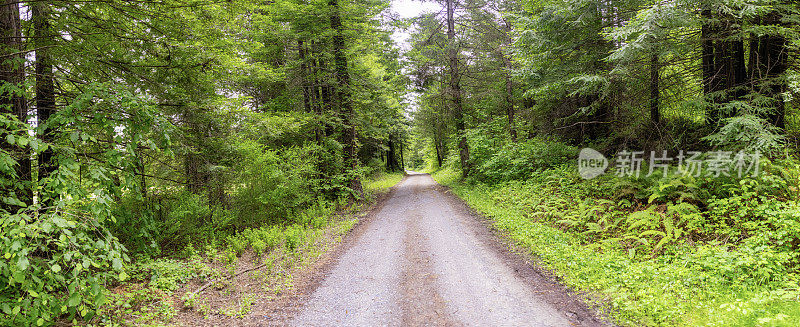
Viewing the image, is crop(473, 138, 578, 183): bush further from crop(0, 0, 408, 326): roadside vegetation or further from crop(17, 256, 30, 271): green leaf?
crop(17, 256, 30, 271): green leaf

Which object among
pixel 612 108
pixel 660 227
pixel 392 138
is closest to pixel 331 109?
Result: pixel 612 108

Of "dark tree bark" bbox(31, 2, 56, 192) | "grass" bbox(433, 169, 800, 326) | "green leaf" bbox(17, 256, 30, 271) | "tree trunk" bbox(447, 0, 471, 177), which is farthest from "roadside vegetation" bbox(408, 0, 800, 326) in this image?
"dark tree bark" bbox(31, 2, 56, 192)

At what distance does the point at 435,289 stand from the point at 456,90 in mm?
13225

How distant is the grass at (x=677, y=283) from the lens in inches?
141

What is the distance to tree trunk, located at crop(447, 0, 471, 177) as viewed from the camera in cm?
1596

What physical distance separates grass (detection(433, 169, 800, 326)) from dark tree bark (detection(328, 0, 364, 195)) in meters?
8.48

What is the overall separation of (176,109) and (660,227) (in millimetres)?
10601

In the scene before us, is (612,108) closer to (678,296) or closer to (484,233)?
(484,233)

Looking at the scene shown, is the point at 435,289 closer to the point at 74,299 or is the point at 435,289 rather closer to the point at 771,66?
the point at 74,299

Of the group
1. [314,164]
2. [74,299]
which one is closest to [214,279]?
[74,299]

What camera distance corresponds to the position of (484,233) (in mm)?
8055

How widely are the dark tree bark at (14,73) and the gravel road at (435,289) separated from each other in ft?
13.0

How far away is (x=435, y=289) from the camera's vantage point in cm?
500

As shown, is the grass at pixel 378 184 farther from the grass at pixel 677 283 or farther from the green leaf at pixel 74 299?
the green leaf at pixel 74 299
